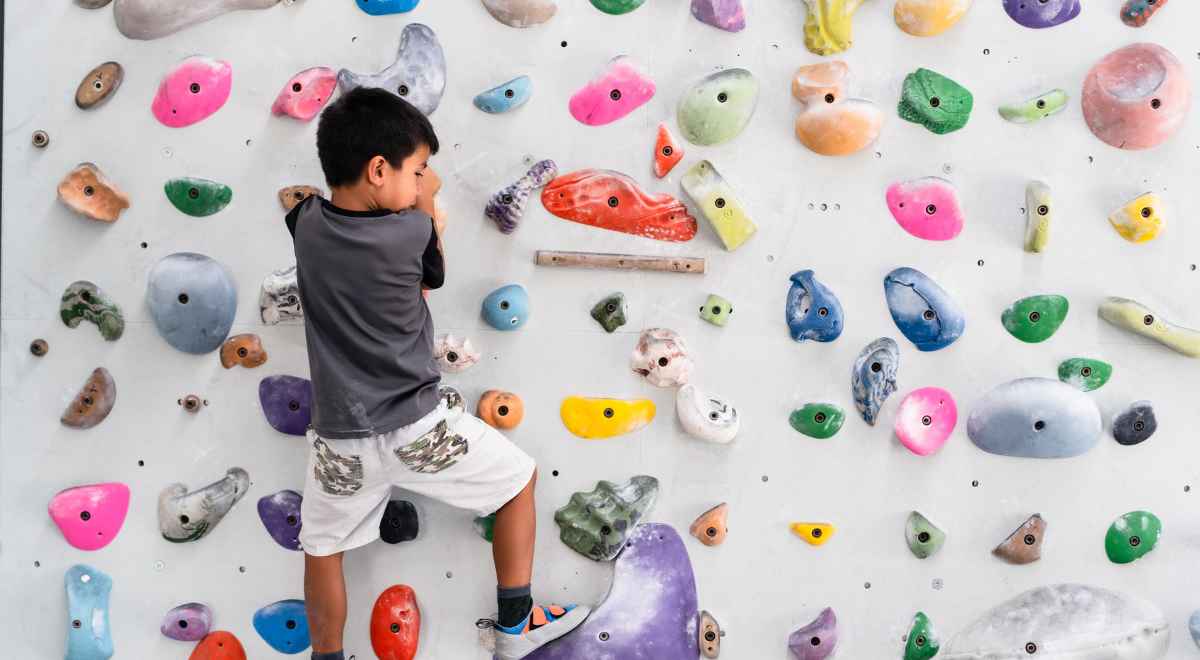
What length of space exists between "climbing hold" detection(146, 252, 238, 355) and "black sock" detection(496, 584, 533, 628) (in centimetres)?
64

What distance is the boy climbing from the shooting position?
1.58 metres

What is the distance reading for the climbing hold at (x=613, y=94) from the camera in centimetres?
185

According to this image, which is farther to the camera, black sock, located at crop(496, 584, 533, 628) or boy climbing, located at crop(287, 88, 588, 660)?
black sock, located at crop(496, 584, 533, 628)

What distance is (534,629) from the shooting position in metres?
1.83

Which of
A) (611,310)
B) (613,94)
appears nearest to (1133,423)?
(611,310)

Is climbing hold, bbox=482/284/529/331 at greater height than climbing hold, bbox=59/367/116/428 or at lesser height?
greater

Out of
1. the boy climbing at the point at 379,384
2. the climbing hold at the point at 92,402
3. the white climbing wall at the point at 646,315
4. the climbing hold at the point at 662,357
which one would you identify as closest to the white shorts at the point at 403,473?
the boy climbing at the point at 379,384

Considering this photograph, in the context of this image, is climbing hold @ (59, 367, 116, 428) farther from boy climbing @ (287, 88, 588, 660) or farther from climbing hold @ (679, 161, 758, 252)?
climbing hold @ (679, 161, 758, 252)

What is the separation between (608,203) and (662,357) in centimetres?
27

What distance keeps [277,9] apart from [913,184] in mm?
1103

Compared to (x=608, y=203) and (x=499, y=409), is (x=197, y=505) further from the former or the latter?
(x=608, y=203)

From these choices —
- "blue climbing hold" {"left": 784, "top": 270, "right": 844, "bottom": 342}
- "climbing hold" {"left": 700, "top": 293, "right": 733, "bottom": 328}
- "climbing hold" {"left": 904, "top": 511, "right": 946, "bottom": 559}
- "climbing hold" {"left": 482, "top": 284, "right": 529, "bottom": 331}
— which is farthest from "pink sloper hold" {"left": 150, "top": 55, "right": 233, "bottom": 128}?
"climbing hold" {"left": 904, "top": 511, "right": 946, "bottom": 559}

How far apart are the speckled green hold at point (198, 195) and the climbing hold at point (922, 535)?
50.2 inches

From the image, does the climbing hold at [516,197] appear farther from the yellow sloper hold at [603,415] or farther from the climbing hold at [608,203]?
the yellow sloper hold at [603,415]
